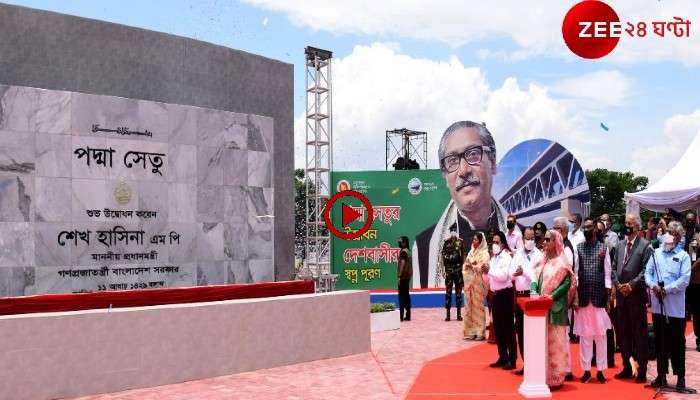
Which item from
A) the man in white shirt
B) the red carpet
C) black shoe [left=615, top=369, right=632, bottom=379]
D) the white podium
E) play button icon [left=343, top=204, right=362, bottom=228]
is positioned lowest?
the red carpet

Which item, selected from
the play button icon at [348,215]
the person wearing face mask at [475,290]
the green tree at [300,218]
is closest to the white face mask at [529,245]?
the person wearing face mask at [475,290]

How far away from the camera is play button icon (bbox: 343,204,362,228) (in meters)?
23.2

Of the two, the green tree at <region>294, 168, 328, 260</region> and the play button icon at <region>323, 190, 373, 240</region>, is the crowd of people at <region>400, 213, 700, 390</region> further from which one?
the green tree at <region>294, 168, 328, 260</region>

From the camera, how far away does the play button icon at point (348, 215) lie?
23223 mm

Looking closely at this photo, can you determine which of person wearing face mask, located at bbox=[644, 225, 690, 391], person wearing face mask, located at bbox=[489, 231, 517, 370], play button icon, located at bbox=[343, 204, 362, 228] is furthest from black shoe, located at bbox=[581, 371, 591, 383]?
play button icon, located at bbox=[343, 204, 362, 228]

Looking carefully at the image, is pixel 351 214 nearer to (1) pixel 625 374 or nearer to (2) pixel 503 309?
(2) pixel 503 309

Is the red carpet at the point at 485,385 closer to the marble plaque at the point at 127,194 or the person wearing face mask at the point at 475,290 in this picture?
the person wearing face mask at the point at 475,290

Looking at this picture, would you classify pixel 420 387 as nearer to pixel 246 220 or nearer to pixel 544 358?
pixel 544 358

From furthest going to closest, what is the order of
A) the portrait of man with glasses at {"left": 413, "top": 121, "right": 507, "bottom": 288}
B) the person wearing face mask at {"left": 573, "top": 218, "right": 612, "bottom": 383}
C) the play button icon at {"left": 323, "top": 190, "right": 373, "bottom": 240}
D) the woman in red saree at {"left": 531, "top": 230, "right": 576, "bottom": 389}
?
the play button icon at {"left": 323, "top": 190, "right": 373, "bottom": 240} < the portrait of man with glasses at {"left": 413, "top": 121, "right": 507, "bottom": 288} < the person wearing face mask at {"left": 573, "top": 218, "right": 612, "bottom": 383} < the woman in red saree at {"left": 531, "top": 230, "right": 576, "bottom": 389}

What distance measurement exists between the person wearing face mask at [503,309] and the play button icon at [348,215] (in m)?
13.0

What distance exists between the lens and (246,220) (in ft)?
48.3

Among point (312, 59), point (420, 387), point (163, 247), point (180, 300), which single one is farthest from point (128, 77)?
point (312, 59)

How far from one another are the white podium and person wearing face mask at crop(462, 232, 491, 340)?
4418 mm

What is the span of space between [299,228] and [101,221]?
53.2 m
